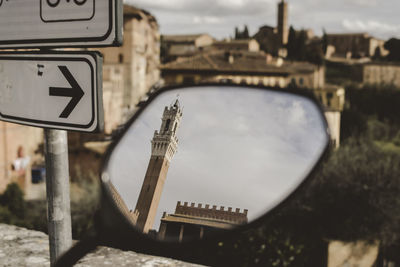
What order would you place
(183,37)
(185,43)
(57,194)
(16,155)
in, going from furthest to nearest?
(183,37) → (185,43) → (16,155) → (57,194)

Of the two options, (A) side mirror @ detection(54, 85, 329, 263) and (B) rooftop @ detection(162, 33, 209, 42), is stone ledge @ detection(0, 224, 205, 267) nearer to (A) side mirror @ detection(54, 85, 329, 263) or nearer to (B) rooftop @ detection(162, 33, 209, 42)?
(A) side mirror @ detection(54, 85, 329, 263)

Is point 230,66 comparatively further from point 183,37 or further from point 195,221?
point 183,37

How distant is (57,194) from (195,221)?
0.29m

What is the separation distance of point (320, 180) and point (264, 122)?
7838 millimetres

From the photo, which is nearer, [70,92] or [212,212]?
[212,212]

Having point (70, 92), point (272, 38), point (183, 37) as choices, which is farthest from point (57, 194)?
point (183, 37)

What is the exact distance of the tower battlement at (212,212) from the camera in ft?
1.98

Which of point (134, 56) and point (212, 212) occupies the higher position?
point (212, 212)

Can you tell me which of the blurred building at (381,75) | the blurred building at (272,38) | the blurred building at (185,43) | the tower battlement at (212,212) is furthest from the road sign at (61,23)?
the blurred building at (185,43)

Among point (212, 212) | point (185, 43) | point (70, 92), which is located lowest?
point (212, 212)

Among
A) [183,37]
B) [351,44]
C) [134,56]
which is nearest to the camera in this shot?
[134,56]

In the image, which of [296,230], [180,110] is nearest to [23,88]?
[180,110]

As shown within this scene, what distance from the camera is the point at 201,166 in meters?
0.65

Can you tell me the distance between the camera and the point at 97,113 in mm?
788
